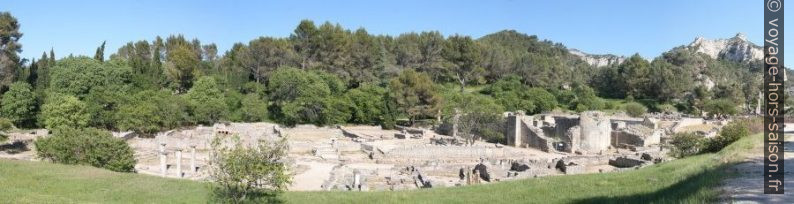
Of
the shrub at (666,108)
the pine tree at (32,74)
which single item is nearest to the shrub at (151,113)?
the pine tree at (32,74)

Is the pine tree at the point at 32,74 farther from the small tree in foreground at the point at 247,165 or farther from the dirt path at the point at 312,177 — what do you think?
the small tree in foreground at the point at 247,165

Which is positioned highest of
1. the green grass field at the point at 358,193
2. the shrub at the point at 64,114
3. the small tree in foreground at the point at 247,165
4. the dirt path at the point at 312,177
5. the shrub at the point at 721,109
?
the shrub at the point at 721,109

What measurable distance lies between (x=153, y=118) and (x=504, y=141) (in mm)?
28905

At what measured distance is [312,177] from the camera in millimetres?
27297

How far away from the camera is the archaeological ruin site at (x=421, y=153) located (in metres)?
26.4

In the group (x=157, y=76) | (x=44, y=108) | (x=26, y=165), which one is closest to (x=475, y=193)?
(x=26, y=165)

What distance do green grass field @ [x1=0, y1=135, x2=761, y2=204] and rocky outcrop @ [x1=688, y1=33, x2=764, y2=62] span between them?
14714cm

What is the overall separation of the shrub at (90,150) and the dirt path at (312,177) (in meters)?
7.42

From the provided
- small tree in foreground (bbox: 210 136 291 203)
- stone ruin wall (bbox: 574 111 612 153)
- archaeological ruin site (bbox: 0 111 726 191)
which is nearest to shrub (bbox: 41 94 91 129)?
archaeological ruin site (bbox: 0 111 726 191)

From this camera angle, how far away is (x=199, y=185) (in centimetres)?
1862

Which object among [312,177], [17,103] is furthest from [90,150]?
[17,103]

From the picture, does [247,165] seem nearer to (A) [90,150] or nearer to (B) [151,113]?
(A) [90,150]

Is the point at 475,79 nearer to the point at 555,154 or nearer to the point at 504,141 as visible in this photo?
the point at 504,141

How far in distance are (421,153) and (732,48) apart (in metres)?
164
